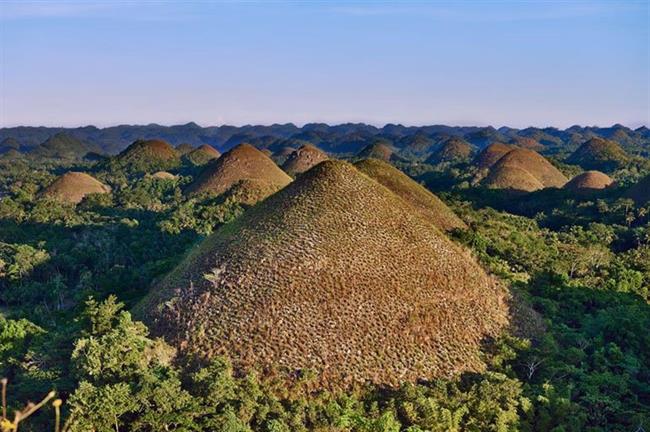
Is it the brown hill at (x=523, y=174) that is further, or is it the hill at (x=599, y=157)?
the hill at (x=599, y=157)

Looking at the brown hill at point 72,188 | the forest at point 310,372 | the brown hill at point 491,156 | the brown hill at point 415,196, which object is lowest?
the forest at point 310,372

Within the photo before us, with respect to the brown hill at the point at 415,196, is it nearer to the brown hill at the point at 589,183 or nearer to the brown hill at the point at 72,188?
the brown hill at the point at 589,183

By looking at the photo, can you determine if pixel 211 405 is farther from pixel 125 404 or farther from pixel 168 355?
pixel 168 355

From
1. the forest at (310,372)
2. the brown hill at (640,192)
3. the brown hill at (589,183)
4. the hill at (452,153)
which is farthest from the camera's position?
the hill at (452,153)

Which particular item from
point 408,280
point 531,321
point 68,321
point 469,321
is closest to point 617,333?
point 531,321

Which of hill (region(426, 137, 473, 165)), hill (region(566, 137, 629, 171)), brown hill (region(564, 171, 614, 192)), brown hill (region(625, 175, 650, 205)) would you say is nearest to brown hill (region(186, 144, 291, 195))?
brown hill (region(564, 171, 614, 192))

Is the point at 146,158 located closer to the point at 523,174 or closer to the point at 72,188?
the point at 72,188

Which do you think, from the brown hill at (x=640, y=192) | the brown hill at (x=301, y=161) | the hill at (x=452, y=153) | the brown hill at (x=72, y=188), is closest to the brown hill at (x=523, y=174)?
the brown hill at (x=640, y=192)
